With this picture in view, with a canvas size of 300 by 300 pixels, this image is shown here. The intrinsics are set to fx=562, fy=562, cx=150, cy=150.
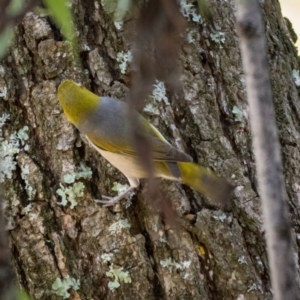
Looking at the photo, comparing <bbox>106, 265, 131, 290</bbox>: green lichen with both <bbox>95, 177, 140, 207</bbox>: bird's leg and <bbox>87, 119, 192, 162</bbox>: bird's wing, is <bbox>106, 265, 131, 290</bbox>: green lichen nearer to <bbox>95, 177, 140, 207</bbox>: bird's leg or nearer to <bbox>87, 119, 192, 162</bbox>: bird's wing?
<bbox>95, 177, 140, 207</bbox>: bird's leg

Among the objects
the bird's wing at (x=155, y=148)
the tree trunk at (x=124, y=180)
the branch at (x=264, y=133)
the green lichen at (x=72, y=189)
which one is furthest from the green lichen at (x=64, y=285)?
the branch at (x=264, y=133)

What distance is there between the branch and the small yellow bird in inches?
46.5

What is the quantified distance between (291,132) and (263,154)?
5.63 ft

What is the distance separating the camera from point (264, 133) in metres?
0.92

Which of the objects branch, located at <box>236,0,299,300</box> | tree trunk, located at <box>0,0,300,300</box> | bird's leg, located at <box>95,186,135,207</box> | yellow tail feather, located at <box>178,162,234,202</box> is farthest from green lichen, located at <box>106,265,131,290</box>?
branch, located at <box>236,0,299,300</box>

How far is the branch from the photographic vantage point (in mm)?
890

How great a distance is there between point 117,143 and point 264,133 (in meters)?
1.57

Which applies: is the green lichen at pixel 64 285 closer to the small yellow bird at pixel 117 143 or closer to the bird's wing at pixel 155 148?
the small yellow bird at pixel 117 143

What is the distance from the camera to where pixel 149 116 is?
2.40 metres

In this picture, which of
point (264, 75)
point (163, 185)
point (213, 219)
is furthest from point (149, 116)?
point (264, 75)

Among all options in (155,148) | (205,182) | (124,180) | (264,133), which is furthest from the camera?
(124,180)

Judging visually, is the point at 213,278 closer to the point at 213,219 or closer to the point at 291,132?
the point at 213,219

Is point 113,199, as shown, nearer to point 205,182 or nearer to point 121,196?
point 121,196

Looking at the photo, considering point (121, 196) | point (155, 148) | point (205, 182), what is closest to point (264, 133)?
point (155, 148)
